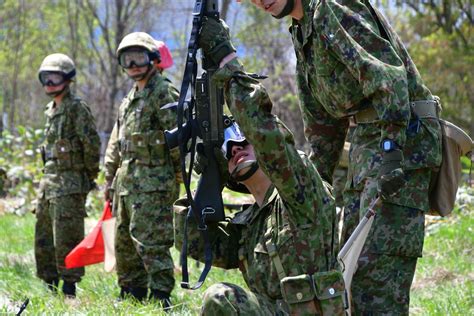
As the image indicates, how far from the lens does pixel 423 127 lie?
12.3 feet

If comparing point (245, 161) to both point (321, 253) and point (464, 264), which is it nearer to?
point (321, 253)

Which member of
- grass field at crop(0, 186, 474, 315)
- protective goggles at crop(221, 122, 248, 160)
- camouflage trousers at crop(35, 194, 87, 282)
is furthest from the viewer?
camouflage trousers at crop(35, 194, 87, 282)

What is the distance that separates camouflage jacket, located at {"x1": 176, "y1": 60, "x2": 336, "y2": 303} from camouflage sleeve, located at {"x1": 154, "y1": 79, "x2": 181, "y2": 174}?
9.44ft

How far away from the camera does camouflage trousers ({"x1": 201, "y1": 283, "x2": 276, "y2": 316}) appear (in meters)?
3.06

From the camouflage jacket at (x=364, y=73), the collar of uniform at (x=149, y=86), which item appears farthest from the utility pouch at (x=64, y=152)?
the camouflage jacket at (x=364, y=73)

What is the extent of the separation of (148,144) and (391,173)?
318cm

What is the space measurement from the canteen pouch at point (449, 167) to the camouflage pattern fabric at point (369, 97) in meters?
0.07

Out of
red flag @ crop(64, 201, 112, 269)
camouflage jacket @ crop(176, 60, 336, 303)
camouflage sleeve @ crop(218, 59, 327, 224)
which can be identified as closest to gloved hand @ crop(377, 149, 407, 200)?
camouflage jacket @ crop(176, 60, 336, 303)

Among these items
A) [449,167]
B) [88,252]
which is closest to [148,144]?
[88,252]

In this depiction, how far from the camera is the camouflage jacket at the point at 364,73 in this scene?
11.5ft

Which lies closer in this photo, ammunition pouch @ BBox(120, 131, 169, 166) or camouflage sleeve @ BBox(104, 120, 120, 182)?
ammunition pouch @ BBox(120, 131, 169, 166)

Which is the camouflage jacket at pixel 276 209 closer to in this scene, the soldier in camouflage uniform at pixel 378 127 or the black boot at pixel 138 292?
the soldier in camouflage uniform at pixel 378 127

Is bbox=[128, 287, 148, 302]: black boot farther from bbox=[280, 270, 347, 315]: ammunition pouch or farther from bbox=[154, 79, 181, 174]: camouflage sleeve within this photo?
bbox=[280, 270, 347, 315]: ammunition pouch

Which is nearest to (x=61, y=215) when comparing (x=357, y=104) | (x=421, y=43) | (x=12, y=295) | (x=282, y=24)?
(x=12, y=295)
